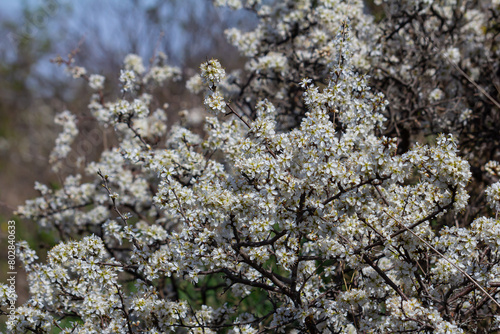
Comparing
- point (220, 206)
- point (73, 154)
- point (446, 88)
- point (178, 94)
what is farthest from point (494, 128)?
point (73, 154)

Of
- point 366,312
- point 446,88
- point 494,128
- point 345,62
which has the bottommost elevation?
point 366,312

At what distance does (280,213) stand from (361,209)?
40 cm

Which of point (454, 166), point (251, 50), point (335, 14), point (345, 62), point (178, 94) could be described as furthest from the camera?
point (178, 94)

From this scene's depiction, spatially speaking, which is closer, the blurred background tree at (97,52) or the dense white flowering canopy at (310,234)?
the dense white flowering canopy at (310,234)

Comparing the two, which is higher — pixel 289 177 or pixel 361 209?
pixel 289 177

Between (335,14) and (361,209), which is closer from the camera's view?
(361,209)

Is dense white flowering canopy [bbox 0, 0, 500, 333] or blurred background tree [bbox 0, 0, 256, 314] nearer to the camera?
dense white flowering canopy [bbox 0, 0, 500, 333]

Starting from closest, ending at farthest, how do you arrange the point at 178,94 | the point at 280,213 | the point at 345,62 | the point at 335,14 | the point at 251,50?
the point at 280,213 < the point at 345,62 < the point at 335,14 < the point at 251,50 < the point at 178,94

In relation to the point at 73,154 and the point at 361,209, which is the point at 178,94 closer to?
the point at 73,154

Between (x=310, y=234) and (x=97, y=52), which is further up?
(x=97, y=52)

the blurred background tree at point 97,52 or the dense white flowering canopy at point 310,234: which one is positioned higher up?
the blurred background tree at point 97,52

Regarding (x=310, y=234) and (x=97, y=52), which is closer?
(x=310, y=234)

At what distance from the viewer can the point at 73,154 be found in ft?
28.4

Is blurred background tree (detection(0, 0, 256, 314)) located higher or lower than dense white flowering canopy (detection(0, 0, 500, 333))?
higher
